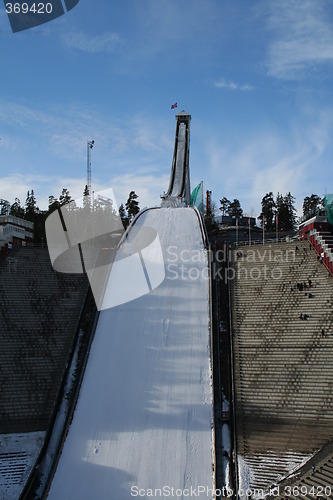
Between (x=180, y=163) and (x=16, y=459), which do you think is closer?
(x=16, y=459)

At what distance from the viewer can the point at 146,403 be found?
55.0ft

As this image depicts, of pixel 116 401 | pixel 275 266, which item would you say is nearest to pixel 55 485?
pixel 116 401

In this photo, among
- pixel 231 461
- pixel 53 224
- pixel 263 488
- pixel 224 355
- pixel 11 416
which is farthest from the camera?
pixel 53 224

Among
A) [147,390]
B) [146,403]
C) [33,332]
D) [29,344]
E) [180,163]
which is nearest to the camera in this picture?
[146,403]

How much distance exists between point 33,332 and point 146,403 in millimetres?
6325

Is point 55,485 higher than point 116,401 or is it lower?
lower

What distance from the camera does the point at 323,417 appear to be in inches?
617

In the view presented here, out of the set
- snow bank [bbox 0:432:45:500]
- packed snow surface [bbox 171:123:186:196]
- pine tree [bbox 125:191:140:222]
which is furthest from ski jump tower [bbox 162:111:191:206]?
snow bank [bbox 0:432:45:500]

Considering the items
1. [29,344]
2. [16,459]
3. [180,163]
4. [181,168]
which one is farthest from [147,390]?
[180,163]

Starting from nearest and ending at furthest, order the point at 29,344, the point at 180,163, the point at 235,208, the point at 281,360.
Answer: the point at 281,360 → the point at 29,344 → the point at 180,163 → the point at 235,208

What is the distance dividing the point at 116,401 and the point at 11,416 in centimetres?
367

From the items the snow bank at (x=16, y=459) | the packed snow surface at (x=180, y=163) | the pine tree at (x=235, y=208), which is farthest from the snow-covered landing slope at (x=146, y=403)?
the pine tree at (x=235, y=208)

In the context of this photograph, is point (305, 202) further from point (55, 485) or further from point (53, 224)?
point (55, 485)

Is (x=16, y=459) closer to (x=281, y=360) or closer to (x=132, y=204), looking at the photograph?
(x=281, y=360)
